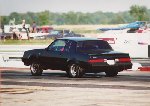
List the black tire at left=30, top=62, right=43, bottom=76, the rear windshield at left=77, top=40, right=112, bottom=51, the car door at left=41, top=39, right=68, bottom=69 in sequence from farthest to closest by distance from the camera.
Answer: the black tire at left=30, top=62, right=43, bottom=76
the car door at left=41, top=39, right=68, bottom=69
the rear windshield at left=77, top=40, right=112, bottom=51

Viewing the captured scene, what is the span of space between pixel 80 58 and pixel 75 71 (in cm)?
48

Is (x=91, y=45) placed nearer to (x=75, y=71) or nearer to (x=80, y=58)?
(x=80, y=58)

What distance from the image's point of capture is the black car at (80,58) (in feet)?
59.6

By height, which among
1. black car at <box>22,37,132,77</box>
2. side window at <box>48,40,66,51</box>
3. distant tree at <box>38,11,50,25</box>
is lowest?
black car at <box>22,37,132,77</box>

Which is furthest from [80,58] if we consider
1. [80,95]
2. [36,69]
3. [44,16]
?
[44,16]

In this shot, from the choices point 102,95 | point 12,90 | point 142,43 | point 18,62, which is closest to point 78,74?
point 12,90

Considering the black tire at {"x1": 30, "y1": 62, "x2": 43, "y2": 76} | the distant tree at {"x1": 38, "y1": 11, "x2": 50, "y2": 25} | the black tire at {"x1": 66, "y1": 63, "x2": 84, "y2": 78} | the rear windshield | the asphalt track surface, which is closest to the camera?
the asphalt track surface

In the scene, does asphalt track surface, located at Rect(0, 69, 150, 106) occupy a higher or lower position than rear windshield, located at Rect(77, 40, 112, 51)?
lower

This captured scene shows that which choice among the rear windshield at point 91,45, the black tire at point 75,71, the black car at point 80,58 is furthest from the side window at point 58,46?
the black tire at point 75,71

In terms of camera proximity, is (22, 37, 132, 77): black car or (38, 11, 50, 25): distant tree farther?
(38, 11, 50, 25): distant tree

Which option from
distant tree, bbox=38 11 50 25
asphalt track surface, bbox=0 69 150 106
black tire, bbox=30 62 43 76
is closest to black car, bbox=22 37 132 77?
black tire, bbox=30 62 43 76

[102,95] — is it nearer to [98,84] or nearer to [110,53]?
[98,84]

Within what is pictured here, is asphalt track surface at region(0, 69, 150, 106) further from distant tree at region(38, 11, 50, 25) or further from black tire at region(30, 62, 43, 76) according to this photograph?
distant tree at region(38, 11, 50, 25)

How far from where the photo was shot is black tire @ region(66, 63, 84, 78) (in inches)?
725
